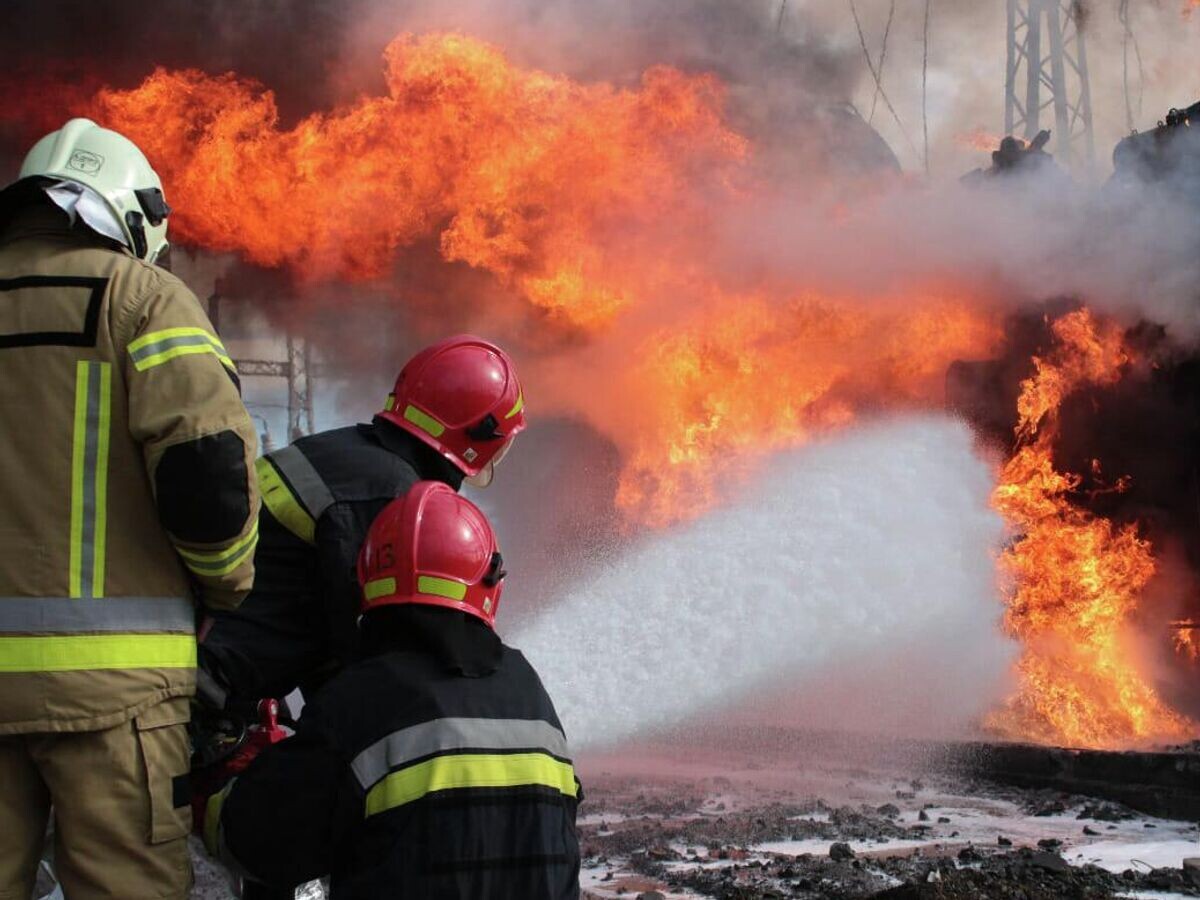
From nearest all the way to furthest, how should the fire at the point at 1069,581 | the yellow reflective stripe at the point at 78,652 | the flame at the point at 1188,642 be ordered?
the yellow reflective stripe at the point at 78,652 < the fire at the point at 1069,581 < the flame at the point at 1188,642

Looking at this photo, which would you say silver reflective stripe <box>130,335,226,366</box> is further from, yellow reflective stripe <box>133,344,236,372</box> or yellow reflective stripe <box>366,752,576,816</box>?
yellow reflective stripe <box>366,752,576,816</box>

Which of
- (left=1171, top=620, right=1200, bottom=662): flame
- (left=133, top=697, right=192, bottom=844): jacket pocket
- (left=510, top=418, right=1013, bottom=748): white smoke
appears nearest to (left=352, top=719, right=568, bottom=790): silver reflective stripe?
(left=133, top=697, right=192, bottom=844): jacket pocket

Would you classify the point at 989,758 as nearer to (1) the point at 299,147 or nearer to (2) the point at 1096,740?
(2) the point at 1096,740

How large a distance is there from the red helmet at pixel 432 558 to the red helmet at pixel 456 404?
3.53 ft

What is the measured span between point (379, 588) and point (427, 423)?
1.29m

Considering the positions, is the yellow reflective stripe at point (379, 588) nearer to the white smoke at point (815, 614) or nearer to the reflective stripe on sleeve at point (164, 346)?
the reflective stripe on sleeve at point (164, 346)

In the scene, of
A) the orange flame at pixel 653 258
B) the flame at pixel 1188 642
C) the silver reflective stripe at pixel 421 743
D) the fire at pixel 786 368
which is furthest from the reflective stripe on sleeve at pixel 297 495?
the flame at pixel 1188 642

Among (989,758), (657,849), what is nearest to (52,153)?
(657,849)

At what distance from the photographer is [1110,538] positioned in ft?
42.9

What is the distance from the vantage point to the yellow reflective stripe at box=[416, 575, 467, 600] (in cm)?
263

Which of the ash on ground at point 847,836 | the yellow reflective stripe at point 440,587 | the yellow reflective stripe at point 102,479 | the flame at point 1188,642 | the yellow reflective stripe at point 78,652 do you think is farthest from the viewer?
the flame at point 1188,642

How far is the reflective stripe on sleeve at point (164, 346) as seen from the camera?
256 cm

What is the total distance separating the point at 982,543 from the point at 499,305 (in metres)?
6.79

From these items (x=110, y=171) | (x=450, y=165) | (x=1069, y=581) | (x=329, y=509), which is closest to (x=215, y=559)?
(x=329, y=509)
